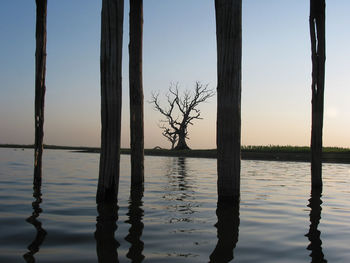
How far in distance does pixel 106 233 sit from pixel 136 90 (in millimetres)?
5346

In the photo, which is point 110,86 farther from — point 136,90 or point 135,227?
point 136,90

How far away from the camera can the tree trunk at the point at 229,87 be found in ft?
18.7

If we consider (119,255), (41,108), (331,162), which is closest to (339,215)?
(119,255)

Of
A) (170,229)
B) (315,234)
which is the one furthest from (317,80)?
(170,229)

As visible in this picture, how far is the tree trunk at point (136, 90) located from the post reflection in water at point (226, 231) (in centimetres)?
375

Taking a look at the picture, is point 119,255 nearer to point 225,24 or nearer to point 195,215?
point 195,215

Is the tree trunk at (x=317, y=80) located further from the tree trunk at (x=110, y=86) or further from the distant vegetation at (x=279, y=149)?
the distant vegetation at (x=279, y=149)

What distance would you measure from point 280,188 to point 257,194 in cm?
160

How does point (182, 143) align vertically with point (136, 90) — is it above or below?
below

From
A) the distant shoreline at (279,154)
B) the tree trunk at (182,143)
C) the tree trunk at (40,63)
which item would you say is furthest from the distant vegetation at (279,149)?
the tree trunk at (40,63)

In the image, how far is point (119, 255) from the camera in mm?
3453

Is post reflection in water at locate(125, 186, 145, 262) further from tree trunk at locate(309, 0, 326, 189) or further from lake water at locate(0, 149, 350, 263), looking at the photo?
tree trunk at locate(309, 0, 326, 189)

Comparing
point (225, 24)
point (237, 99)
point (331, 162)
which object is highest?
point (225, 24)

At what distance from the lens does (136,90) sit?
9.27 m
